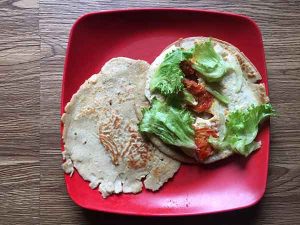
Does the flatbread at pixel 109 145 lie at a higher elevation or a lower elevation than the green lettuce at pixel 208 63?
lower

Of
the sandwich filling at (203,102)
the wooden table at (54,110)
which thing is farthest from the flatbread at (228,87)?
the wooden table at (54,110)

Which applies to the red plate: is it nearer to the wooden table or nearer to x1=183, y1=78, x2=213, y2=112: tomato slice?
the wooden table

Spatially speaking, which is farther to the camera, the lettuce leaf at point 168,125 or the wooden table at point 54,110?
the wooden table at point 54,110

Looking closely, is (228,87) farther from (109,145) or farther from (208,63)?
(109,145)

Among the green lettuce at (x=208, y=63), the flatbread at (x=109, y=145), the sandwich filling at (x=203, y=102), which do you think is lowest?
the flatbread at (x=109, y=145)

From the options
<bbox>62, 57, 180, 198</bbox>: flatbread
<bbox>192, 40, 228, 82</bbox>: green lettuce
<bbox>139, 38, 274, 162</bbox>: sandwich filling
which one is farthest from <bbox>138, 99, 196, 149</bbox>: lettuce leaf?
<bbox>192, 40, 228, 82</bbox>: green lettuce

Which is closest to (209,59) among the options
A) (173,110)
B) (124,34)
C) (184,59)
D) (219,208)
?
(184,59)

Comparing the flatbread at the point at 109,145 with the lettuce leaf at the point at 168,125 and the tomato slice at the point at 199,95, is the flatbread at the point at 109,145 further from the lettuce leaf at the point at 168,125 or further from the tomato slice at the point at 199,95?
the tomato slice at the point at 199,95

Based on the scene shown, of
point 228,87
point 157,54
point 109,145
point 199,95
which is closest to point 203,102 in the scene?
point 199,95
